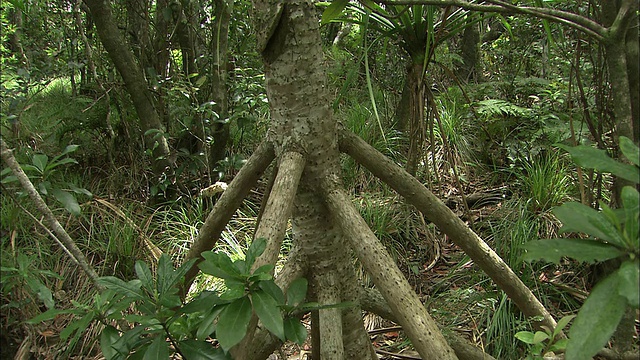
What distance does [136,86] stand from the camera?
307cm

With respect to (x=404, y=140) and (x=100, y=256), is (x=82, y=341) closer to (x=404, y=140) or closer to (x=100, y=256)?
(x=100, y=256)

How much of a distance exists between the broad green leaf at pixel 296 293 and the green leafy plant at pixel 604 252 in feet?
1.74

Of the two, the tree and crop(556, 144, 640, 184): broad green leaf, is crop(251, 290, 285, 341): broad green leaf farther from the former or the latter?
crop(556, 144, 640, 184): broad green leaf

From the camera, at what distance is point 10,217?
2814mm

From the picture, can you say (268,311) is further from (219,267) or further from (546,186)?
(546,186)

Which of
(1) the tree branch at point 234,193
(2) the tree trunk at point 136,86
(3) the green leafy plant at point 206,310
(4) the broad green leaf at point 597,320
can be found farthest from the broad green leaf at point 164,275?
(2) the tree trunk at point 136,86

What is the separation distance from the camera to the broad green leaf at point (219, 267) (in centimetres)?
94

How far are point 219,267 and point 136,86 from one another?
2.44m

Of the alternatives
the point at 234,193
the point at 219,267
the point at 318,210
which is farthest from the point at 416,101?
the point at 219,267

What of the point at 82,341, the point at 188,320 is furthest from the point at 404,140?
the point at 188,320

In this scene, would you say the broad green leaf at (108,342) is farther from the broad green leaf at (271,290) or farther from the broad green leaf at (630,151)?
the broad green leaf at (630,151)

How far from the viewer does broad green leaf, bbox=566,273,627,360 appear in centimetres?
67

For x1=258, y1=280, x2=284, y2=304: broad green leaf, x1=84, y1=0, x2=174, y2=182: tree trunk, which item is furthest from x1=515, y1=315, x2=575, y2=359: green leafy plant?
x1=84, y1=0, x2=174, y2=182: tree trunk

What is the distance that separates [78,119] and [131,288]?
2.67 metres
